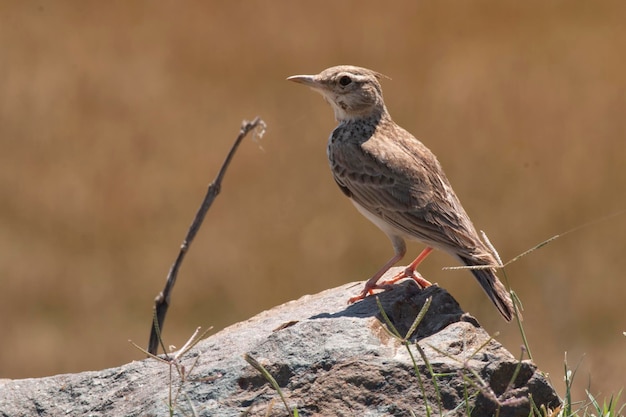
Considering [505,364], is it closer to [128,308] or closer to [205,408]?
[205,408]

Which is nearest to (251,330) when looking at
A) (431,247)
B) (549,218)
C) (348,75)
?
(431,247)

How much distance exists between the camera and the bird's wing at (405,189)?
6895mm

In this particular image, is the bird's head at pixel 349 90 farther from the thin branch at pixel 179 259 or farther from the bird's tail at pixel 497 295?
the bird's tail at pixel 497 295

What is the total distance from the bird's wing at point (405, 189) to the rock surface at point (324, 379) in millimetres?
812

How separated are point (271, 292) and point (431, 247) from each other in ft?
29.5

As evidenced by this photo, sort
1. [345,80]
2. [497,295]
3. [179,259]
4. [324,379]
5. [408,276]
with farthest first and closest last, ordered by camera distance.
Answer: [345,80], [408,276], [179,259], [497,295], [324,379]

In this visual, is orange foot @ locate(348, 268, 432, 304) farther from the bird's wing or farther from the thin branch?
the thin branch

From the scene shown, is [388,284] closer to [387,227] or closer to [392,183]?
[387,227]

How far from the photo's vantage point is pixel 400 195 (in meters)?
7.13

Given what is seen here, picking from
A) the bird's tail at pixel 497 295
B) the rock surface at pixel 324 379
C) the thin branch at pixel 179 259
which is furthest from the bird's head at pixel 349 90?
the rock surface at pixel 324 379

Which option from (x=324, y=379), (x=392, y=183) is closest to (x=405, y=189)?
(x=392, y=183)

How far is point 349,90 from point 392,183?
111 cm

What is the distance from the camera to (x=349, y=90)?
8078 mm

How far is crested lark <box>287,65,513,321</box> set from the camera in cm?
682
